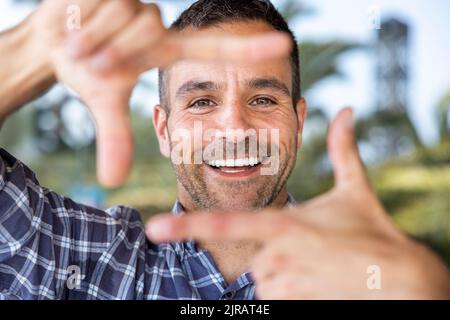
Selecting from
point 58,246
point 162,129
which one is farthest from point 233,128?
point 58,246

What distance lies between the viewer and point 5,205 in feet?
2.57

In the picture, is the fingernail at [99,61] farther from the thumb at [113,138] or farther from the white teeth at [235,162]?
the white teeth at [235,162]

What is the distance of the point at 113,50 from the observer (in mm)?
545

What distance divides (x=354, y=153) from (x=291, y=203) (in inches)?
21.4

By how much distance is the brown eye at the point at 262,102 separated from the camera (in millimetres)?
1014

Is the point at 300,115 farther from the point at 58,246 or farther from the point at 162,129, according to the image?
the point at 58,246

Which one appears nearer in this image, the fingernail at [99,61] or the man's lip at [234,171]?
the fingernail at [99,61]

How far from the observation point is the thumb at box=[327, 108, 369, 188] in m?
0.55

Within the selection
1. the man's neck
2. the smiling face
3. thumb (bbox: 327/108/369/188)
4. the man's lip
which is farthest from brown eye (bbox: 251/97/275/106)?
thumb (bbox: 327/108/369/188)

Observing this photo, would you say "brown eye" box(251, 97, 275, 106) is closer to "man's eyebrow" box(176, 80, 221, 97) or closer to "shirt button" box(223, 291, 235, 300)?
"man's eyebrow" box(176, 80, 221, 97)

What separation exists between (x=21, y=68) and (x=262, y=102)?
1.62 feet

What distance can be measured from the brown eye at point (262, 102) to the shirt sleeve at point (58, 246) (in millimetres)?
280

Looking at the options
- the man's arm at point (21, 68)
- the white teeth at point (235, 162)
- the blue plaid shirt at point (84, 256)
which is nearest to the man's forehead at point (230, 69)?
the white teeth at point (235, 162)

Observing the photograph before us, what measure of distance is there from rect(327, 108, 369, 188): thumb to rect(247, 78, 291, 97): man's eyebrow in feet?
1.44
